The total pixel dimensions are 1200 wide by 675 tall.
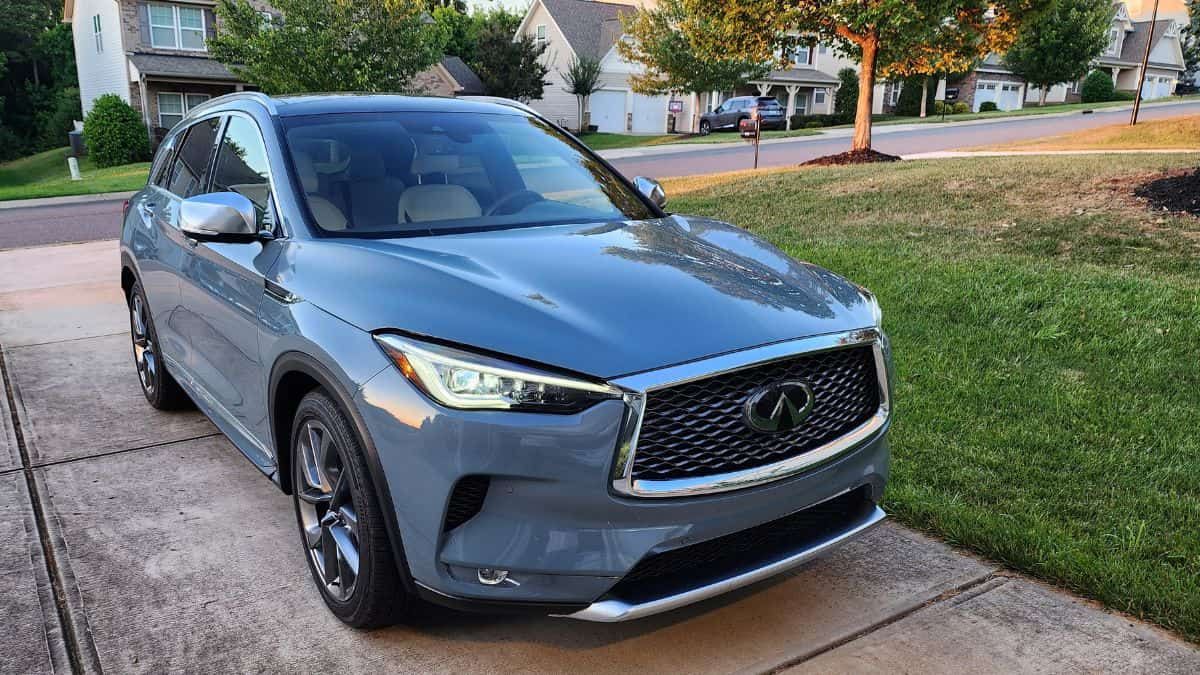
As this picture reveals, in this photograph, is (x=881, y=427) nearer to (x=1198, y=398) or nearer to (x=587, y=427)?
(x=587, y=427)

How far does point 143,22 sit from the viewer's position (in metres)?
34.1

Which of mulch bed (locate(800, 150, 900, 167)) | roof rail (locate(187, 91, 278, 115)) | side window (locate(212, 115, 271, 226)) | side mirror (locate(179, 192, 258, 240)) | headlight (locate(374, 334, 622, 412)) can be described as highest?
roof rail (locate(187, 91, 278, 115))

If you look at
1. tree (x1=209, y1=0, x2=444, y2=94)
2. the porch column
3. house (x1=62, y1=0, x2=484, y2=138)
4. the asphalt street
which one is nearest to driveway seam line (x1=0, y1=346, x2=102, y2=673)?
the asphalt street

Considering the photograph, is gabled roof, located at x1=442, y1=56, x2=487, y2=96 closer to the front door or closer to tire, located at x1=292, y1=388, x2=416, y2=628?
the front door

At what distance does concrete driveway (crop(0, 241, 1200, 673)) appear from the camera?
294cm

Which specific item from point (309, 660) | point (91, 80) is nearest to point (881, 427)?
point (309, 660)

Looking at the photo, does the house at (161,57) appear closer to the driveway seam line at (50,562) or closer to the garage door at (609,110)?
the garage door at (609,110)

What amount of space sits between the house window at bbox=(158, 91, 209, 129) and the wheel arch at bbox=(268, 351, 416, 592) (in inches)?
1391

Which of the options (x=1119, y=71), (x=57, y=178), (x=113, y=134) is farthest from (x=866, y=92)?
(x=1119, y=71)

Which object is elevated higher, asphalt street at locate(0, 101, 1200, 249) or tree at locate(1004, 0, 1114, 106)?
tree at locate(1004, 0, 1114, 106)

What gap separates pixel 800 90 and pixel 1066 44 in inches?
556

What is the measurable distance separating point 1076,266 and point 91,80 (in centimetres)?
4332

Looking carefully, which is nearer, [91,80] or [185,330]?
[185,330]

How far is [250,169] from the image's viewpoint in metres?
3.93
